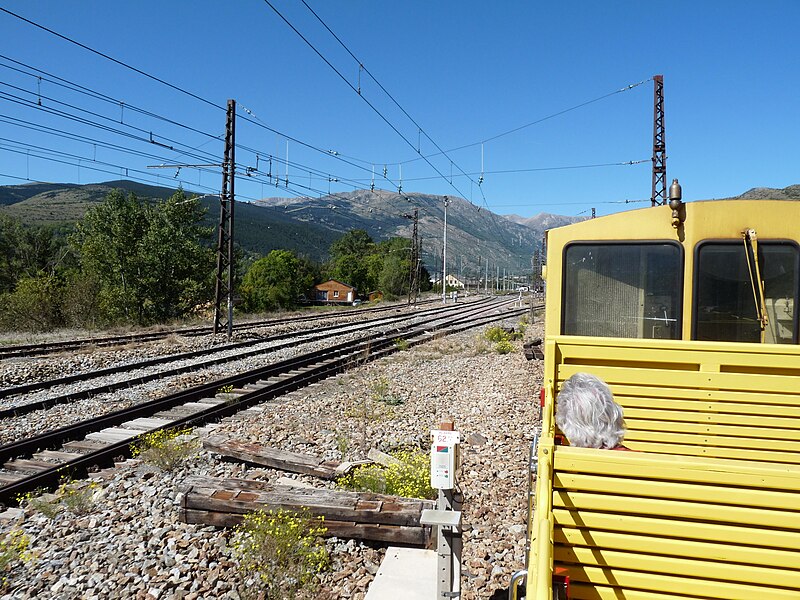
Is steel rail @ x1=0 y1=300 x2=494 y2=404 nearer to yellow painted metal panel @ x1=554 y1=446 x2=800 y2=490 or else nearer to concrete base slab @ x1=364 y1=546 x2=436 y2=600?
concrete base slab @ x1=364 y1=546 x2=436 y2=600

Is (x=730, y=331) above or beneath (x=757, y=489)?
above

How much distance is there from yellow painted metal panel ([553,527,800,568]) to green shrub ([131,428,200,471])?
5400mm

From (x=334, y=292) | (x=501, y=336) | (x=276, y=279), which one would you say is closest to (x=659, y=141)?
(x=501, y=336)

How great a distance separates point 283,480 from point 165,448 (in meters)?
1.79

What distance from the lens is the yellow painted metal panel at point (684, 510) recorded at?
2.30 meters

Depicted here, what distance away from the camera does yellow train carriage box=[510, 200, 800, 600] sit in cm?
233

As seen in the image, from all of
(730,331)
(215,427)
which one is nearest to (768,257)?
(730,331)

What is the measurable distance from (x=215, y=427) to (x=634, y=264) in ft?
21.5

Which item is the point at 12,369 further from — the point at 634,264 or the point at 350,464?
the point at 634,264

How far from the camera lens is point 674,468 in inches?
92.6

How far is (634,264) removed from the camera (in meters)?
5.25

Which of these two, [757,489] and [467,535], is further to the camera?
[467,535]

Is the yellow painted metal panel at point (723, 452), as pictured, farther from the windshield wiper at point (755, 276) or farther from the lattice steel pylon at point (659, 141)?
the lattice steel pylon at point (659, 141)

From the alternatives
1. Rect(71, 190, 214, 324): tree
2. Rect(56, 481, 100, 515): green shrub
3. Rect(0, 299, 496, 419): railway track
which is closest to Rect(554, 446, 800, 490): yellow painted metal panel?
Rect(56, 481, 100, 515): green shrub
